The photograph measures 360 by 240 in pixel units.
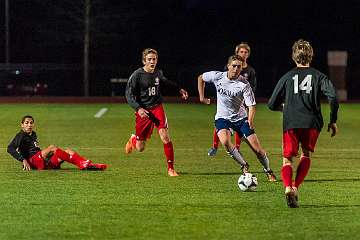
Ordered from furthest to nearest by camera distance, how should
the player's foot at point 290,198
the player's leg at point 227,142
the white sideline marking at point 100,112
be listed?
the white sideline marking at point 100,112 < the player's leg at point 227,142 < the player's foot at point 290,198

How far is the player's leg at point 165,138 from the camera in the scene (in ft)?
50.2

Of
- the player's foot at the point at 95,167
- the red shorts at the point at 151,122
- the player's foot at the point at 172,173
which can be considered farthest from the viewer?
the player's foot at the point at 95,167

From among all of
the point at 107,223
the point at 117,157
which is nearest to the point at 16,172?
the point at 117,157

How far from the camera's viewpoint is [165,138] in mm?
15422

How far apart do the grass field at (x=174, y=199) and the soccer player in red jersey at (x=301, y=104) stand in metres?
0.55

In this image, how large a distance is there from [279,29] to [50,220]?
55.4 metres

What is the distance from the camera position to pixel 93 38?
6075 centimetres

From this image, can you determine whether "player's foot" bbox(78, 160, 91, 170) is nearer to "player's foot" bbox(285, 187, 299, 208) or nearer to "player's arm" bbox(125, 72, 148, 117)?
"player's arm" bbox(125, 72, 148, 117)

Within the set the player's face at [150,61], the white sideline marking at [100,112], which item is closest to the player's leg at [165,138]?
the player's face at [150,61]

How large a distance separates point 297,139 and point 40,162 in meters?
5.41

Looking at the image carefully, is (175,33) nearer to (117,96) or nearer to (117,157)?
(117,96)

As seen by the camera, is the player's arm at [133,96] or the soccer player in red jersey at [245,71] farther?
the soccer player in red jersey at [245,71]

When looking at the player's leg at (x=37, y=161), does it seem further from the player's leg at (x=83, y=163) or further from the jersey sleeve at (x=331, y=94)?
the jersey sleeve at (x=331, y=94)

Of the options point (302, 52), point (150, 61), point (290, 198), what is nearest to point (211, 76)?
point (150, 61)
